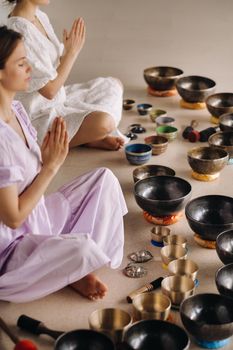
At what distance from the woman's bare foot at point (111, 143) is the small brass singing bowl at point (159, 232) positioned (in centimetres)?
95

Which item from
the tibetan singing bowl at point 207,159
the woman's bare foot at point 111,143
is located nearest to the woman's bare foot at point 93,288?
the tibetan singing bowl at point 207,159

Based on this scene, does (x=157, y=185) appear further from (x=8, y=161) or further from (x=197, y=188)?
(x=8, y=161)

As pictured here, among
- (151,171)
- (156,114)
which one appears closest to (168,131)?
(156,114)

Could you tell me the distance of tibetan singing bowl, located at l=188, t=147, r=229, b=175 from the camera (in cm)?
365

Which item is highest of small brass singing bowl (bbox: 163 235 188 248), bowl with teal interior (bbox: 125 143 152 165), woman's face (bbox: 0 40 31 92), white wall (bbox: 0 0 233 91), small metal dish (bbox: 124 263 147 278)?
woman's face (bbox: 0 40 31 92)

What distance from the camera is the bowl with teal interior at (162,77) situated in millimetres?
4785

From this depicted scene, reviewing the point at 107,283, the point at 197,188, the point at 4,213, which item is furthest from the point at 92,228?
the point at 197,188

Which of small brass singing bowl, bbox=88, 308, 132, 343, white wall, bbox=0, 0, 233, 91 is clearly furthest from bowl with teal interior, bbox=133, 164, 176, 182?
white wall, bbox=0, 0, 233, 91

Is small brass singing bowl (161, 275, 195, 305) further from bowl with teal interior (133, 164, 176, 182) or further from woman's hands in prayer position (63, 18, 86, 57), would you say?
woman's hands in prayer position (63, 18, 86, 57)

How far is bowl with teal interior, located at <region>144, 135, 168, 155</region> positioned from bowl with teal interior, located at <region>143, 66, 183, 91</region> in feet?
2.42

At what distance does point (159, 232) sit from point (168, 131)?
47.0 inches

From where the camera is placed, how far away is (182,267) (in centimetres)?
294

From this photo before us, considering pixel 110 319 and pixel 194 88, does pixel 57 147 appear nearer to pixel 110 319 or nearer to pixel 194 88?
pixel 110 319

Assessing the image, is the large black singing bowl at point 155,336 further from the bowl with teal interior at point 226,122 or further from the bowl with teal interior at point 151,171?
the bowl with teal interior at point 226,122
